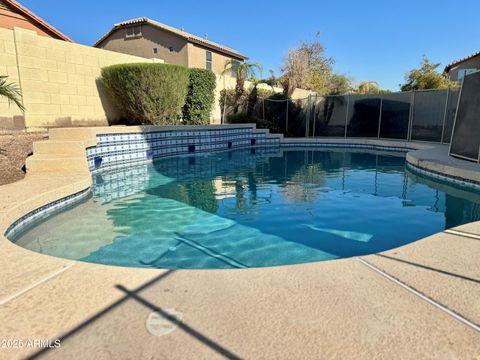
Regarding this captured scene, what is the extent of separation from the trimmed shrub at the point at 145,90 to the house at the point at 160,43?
10.2m

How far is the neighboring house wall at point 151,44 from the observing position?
21.4m

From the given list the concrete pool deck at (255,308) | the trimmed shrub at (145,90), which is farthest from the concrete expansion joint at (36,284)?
the trimmed shrub at (145,90)

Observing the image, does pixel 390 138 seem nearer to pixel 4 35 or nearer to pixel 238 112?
pixel 238 112

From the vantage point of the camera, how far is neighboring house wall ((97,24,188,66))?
2144 centimetres

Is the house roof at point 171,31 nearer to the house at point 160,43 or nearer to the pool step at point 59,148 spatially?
the house at point 160,43

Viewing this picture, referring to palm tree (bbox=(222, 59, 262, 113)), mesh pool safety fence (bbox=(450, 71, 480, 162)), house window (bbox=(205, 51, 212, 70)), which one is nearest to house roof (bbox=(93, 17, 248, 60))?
house window (bbox=(205, 51, 212, 70))

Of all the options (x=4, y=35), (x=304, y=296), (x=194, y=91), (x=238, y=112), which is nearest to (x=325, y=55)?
(x=238, y=112)

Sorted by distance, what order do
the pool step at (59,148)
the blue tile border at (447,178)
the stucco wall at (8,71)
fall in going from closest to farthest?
1. the blue tile border at (447,178)
2. the pool step at (59,148)
3. the stucco wall at (8,71)

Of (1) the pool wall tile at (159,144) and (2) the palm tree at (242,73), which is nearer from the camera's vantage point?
(1) the pool wall tile at (159,144)

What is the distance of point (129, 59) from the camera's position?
40.7 ft

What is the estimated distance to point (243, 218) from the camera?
469 centimetres

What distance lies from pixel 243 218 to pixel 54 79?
8.78m

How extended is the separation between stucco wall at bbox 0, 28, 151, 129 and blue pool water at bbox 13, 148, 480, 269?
360 centimetres

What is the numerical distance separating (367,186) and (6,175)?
732 cm
